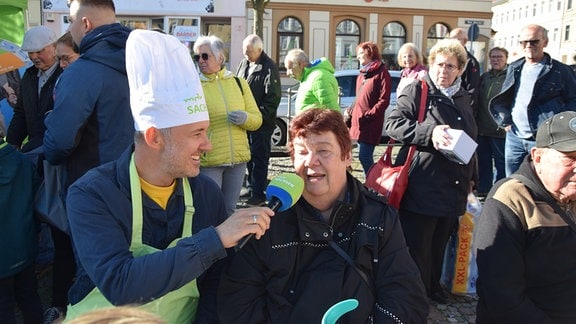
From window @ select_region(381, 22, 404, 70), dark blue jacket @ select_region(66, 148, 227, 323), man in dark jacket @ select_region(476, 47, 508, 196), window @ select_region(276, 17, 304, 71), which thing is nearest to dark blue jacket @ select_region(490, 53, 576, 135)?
man in dark jacket @ select_region(476, 47, 508, 196)

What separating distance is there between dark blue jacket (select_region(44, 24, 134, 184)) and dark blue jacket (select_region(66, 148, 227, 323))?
3.05 feet

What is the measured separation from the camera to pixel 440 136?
329 cm

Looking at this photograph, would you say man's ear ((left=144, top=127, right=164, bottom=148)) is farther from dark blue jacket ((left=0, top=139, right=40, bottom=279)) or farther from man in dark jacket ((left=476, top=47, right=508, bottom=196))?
man in dark jacket ((left=476, top=47, right=508, bottom=196))

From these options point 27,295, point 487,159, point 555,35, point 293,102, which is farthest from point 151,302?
point 555,35

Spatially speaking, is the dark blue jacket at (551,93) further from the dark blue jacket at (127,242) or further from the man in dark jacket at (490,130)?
the dark blue jacket at (127,242)

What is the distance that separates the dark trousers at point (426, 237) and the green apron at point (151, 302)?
2079 millimetres

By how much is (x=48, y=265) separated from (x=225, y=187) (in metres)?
1.65

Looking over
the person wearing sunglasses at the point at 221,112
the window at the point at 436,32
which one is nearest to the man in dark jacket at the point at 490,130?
the person wearing sunglasses at the point at 221,112

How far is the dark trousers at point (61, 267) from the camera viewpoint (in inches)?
136

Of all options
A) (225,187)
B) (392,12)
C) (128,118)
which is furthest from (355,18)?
(128,118)

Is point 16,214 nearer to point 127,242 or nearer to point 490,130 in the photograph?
point 127,242

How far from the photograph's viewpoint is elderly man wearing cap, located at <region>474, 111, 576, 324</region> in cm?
237

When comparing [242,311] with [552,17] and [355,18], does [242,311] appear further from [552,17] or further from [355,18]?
[552,17]

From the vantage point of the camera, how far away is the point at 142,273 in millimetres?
1744
